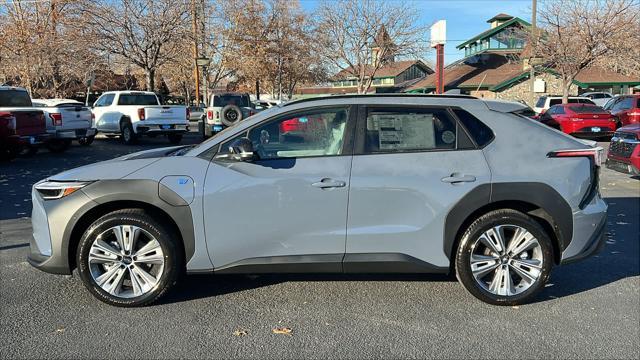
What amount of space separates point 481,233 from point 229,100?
1574 cm

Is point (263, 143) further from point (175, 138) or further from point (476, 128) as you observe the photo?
point (175, 138)

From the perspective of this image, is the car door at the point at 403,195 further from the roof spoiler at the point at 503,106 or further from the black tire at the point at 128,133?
the black tire at the point at 128,133

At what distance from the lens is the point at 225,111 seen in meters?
15.3

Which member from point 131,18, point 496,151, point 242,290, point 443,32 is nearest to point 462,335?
point 496,151

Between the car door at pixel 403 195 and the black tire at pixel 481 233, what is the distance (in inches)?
6.2

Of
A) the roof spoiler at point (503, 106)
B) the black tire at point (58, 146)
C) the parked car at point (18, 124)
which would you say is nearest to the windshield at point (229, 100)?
the black tire at point (58, 146)

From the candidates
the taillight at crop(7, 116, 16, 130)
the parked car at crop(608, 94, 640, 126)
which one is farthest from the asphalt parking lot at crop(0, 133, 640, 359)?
the parked car at crop(608, 94, 640, 126)

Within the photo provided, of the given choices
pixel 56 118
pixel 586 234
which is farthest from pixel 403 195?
pixel 56 118

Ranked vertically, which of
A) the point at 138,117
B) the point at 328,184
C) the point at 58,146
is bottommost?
the point at 58,146

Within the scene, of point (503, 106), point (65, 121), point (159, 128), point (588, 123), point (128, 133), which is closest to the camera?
point (503, 106)

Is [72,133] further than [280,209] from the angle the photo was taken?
Yes

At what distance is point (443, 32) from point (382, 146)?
881 centimetres

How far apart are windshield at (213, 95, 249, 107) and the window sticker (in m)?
14.9

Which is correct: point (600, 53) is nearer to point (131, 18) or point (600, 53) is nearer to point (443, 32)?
point (443, 32)
